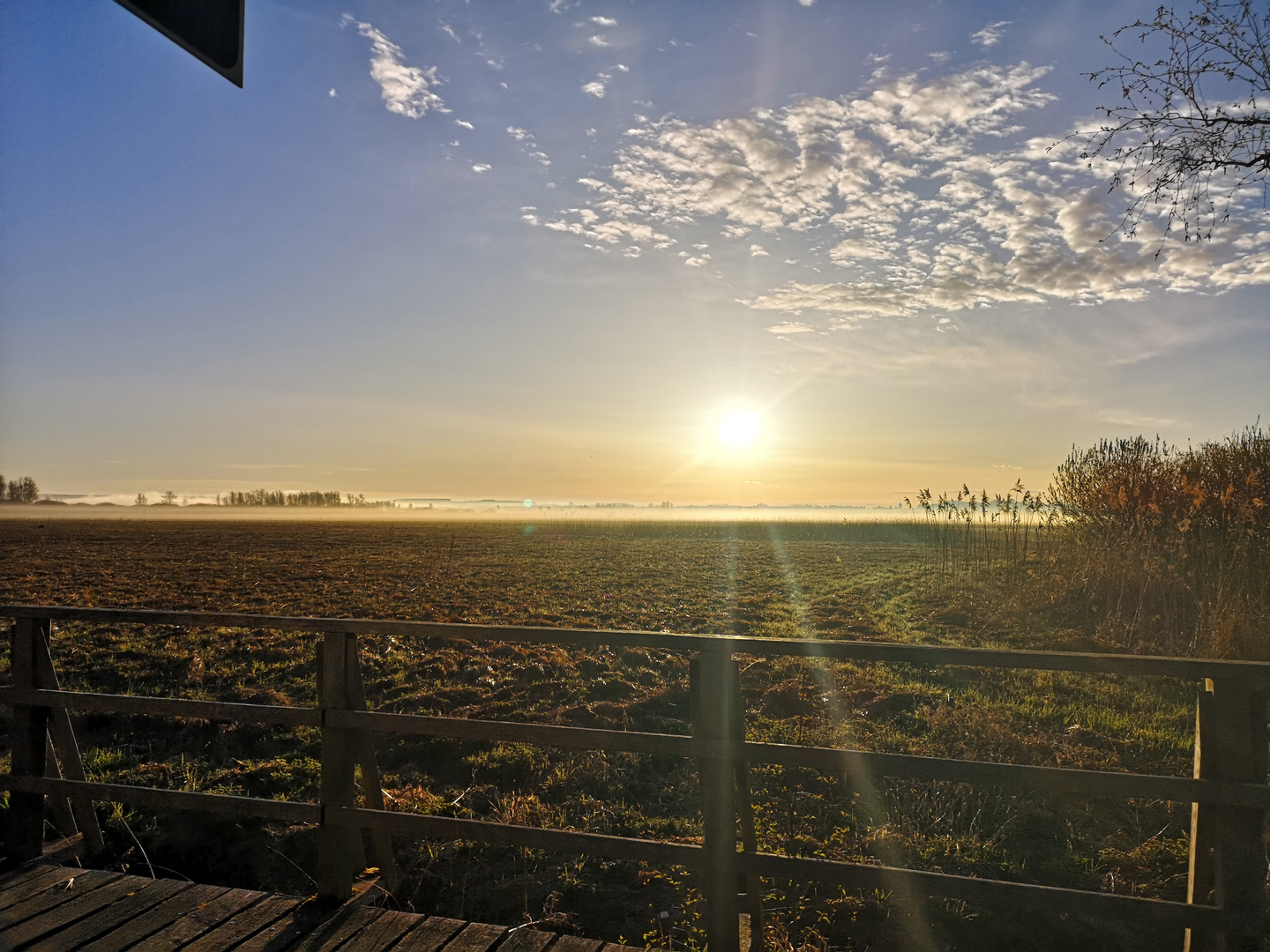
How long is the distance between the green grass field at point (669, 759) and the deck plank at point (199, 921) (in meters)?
1.29

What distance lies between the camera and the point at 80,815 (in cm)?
524

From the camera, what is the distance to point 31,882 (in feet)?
14.1

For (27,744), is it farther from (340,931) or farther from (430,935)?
(430,935)

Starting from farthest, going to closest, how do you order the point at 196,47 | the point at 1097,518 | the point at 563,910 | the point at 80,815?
1. the point at 1097,518
2. the point at 80,815
3. the point at 563,910
4. the point at 196,47

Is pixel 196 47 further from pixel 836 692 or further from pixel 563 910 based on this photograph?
pixel 836 692

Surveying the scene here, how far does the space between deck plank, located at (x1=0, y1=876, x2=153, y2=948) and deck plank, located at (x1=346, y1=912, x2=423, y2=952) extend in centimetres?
153

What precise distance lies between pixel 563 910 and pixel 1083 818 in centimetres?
432

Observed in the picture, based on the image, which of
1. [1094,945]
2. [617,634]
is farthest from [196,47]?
[1094,945]

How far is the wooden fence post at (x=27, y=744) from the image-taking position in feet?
15.1

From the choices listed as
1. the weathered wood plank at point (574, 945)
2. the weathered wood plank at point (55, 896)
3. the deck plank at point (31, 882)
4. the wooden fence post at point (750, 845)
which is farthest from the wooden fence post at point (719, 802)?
the deck plank at point (31, 882)

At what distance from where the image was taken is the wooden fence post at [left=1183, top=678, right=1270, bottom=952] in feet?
9.85

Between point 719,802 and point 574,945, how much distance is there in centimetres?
104

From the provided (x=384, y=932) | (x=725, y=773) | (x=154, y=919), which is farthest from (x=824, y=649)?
(x=154, y=919)

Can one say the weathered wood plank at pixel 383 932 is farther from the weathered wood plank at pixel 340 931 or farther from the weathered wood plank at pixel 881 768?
the weathered wood plank at pixel 881 768
